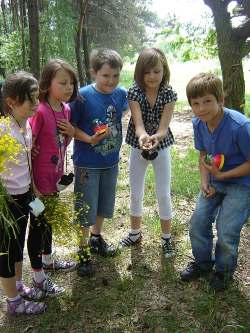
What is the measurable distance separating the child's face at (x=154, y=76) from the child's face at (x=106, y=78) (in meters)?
0.25

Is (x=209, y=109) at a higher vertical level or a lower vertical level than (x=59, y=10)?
lower

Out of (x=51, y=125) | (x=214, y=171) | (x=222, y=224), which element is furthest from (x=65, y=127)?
(x=222, y=224)

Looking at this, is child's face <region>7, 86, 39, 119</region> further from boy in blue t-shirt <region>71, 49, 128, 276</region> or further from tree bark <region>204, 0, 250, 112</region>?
tree bark <region>204, 0, 250, 112</region>

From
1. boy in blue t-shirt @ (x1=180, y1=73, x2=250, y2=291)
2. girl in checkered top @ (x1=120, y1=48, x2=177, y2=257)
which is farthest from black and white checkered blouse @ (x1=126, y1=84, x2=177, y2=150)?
boy in blue t-shirt @ (x1=180, y1=73, x2=250, y2=291)

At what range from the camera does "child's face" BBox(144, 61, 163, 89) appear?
3.25m

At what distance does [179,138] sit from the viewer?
8.29 metres

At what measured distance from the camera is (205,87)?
9.55ft

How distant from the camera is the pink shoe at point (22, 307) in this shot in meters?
2.93

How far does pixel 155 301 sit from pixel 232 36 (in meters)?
4.85

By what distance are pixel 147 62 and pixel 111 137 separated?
68 cm

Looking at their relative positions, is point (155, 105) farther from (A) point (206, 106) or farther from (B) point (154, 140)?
(A) point (206, 106)

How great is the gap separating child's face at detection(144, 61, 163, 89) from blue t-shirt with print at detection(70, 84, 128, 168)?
26cm

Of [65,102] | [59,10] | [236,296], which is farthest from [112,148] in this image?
[59,10]

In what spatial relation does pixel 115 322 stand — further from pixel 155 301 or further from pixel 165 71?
pixel 165 71
